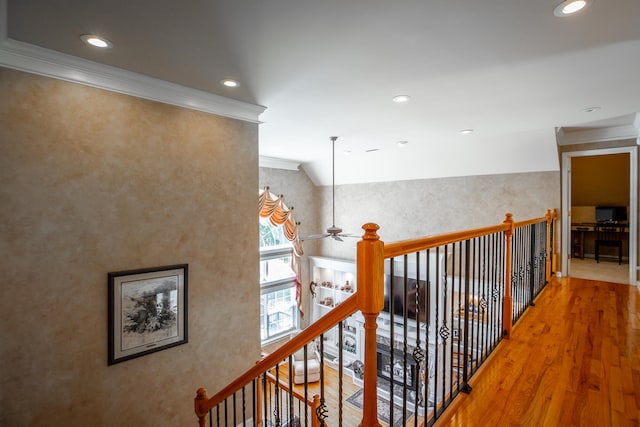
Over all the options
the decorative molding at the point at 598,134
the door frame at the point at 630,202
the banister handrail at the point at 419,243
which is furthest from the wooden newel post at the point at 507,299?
the door frame at the point at 630,202

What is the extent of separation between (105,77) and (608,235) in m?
10.1

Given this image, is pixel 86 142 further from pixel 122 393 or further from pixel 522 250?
pixel 522 250

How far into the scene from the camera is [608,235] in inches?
299

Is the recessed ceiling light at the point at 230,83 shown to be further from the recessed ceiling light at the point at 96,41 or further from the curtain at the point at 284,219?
the curtain at the point at 284,219

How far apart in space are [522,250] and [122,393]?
3990mm

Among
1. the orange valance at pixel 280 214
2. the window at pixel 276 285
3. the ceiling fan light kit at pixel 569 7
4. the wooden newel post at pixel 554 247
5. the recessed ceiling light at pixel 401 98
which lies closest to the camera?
the ceiling fan light kit at pixel 569 7

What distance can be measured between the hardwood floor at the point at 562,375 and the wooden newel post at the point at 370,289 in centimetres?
78

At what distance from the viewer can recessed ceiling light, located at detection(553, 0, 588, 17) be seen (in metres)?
1.68

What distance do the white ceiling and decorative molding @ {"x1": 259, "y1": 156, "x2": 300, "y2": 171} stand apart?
3.06m

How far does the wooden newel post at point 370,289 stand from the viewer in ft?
3.84

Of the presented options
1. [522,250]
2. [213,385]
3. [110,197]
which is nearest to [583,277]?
[522,250]

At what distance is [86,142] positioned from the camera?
8.03 ft

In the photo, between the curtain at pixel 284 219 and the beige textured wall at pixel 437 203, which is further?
the curtain at pixel 284 219

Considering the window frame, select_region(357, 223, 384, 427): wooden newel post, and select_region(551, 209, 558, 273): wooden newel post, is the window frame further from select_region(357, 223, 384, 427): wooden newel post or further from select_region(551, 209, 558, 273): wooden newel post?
select_region(357, 223, 384, 427): wooden newel post
